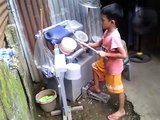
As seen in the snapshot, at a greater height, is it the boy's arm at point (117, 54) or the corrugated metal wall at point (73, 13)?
the corrugated metal wall at point (73, 13)

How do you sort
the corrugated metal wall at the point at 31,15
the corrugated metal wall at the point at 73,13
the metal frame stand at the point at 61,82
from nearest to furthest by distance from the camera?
the metal frame stand at the point at 61,82, the corrugated metal wall at the point at 31,15, the corrugated metal wall at the point at 73,13

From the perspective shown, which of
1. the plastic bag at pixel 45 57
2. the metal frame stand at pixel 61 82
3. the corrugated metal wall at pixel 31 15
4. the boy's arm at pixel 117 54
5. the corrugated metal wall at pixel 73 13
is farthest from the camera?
the corrugated metal wall at pixel 73 13

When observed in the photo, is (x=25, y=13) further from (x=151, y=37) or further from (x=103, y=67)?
(x=151, y=37)

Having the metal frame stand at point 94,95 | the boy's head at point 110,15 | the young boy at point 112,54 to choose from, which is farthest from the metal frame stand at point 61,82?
the boy's head at point 110,15

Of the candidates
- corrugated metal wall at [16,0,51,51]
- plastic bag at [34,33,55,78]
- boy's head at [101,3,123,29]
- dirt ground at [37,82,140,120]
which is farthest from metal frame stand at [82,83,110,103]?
boy's head at [101,3,123,29]

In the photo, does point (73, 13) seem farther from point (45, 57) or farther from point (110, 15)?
point (110, 15)

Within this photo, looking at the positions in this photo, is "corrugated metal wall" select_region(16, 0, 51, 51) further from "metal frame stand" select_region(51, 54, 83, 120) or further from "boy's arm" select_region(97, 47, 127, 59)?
"boy's arm" select_region(97, 47, 127, 59)

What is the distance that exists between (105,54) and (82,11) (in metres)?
1.35

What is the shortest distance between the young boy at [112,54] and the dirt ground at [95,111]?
129 mm

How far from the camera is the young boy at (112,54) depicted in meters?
2.73

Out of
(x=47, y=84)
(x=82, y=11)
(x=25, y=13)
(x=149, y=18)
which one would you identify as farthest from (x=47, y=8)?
(x=149, y=18)

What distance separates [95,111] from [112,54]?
980mm

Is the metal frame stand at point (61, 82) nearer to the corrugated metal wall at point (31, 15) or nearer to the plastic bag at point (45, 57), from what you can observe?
the plastic bag at point (45, 57)

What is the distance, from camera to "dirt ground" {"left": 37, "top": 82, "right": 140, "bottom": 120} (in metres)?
3.19
